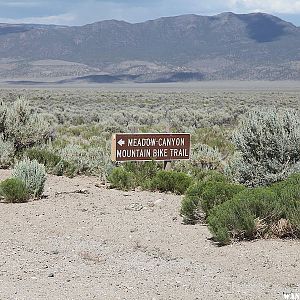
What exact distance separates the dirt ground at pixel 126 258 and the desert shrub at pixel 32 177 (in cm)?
65

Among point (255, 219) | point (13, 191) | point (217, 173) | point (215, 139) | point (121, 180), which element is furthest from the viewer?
point (215, 139)

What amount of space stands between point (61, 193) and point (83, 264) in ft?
14.6

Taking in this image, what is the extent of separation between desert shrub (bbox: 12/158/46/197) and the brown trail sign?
1.92m

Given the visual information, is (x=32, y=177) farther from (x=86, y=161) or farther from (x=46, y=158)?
(x=86, y=161)

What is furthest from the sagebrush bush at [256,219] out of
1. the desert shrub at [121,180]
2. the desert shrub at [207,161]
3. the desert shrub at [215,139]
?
the desert shrub at [215,139]

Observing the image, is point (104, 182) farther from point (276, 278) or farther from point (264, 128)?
point (276, 278)

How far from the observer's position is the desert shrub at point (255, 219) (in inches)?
311

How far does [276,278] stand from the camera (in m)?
6.63

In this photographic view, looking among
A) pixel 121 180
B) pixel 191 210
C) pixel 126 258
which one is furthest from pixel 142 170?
pixel 126 258

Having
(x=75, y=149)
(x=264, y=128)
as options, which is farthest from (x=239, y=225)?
(x=75, y=149)

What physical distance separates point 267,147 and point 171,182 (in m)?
1.87

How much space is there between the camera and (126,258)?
7504 mm

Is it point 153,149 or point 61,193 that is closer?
point 61,193

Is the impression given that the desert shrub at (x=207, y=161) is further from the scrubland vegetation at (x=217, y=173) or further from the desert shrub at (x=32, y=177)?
the desert shrub at (x=32, y=177)
